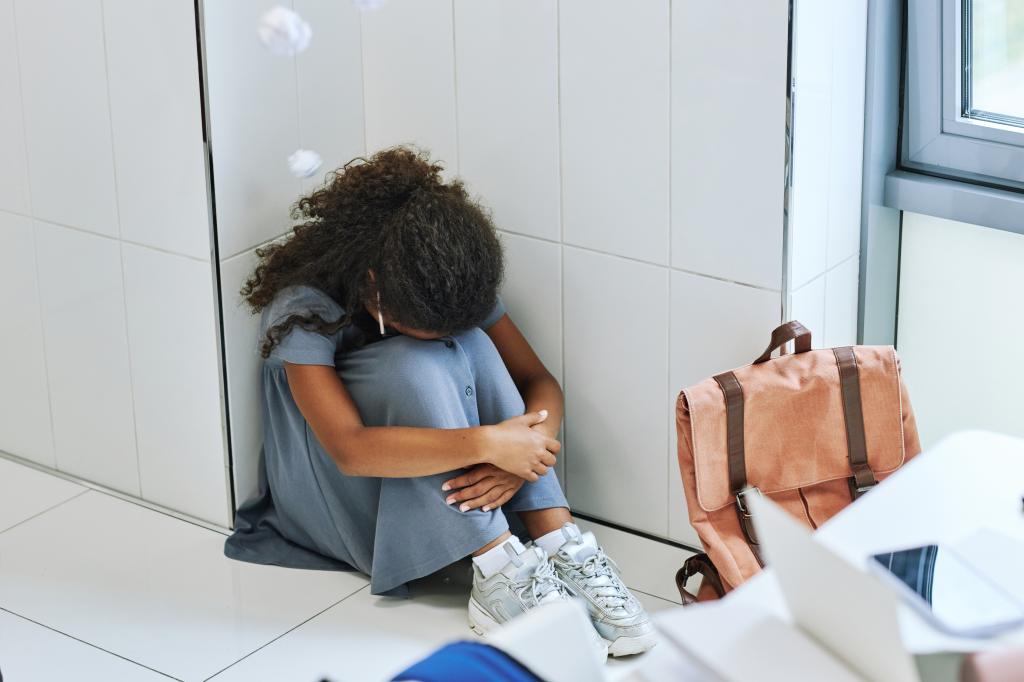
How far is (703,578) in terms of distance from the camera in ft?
6.14

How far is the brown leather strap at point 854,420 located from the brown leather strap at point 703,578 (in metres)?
0.22

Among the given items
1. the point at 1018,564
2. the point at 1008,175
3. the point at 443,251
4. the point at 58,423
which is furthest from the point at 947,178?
the point at 58,423

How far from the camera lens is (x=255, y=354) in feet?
7.04

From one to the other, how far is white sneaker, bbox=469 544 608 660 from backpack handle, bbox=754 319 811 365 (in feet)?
1.38

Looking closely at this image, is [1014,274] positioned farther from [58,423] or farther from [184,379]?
[58,423]

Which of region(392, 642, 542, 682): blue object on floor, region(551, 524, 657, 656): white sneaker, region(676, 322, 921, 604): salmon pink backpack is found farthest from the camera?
region(551, 524, 657, 656): white sneaker

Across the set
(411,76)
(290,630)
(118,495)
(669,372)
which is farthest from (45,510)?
(669,372)

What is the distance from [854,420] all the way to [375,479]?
0.72 m

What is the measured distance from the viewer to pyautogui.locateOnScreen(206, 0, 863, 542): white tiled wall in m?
1.88

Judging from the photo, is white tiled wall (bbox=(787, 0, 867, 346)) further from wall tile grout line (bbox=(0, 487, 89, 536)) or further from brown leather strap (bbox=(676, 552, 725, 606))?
wall tile grout line (bbox=(0, 487, 89, 536))

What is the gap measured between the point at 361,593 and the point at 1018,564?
3.84ft

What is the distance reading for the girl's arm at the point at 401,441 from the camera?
191 centimetres

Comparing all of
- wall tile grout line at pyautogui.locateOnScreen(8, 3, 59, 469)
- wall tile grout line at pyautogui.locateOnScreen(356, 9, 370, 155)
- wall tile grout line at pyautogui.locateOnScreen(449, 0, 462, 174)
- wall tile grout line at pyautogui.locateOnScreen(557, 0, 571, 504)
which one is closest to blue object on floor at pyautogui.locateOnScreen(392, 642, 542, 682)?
wall tile grout line at pyautogui.locateOnScreen(557, 0, 571, 504)

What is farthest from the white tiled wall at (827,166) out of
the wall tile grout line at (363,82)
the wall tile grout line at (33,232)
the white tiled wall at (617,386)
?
the wall tile grout line at (33,232)
